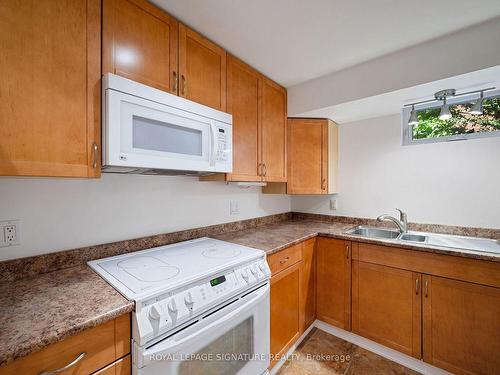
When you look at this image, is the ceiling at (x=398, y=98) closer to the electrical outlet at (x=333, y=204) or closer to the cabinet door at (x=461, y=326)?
the electrical outlet at (x=333, y=204)

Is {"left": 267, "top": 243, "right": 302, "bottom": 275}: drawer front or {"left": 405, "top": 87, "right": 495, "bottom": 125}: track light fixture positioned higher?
{"left": 405, "top": 87, "right": 495, "bottom": 125}: track light fixture

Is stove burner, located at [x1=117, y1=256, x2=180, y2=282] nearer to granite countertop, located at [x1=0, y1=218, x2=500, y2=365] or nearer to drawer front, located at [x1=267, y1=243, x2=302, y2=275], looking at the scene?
granite countertop, located at [x1=0, y1=218, x2=500, y2=365]

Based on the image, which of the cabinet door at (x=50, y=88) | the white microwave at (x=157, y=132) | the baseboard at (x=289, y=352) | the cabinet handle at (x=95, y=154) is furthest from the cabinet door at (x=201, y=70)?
the baseboard at (x=289, y=352)

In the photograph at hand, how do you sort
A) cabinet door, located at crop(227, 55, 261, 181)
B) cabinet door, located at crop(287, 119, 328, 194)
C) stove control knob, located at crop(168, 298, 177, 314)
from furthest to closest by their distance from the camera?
cabinet door, located at crop(287, 119, 328, 194), cabinet door, located at crop(227, 55, 261, 181), stove control knob, located at crop(168, 298, 177, 314)

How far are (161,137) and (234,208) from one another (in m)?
1.08

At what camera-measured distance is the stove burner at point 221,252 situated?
1.34 metres

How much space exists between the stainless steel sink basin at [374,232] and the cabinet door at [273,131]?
86 centimetres

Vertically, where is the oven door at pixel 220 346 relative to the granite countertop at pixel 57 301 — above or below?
below

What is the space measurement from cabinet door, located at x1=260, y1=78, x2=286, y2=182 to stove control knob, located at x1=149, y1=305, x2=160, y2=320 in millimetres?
1350

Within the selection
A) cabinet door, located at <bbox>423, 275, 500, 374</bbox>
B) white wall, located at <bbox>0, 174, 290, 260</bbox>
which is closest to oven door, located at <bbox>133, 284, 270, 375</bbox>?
white wall, located at <bbox>0, 174, 290, 260</bbox>

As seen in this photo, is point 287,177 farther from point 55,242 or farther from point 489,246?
point 55,242

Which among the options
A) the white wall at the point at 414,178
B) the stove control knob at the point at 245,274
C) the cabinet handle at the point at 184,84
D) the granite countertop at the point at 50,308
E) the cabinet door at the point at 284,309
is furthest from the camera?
the white wall at the point at 414,178

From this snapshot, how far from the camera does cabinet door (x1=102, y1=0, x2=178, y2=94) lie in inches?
42.6

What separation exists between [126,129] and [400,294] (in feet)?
6.82
